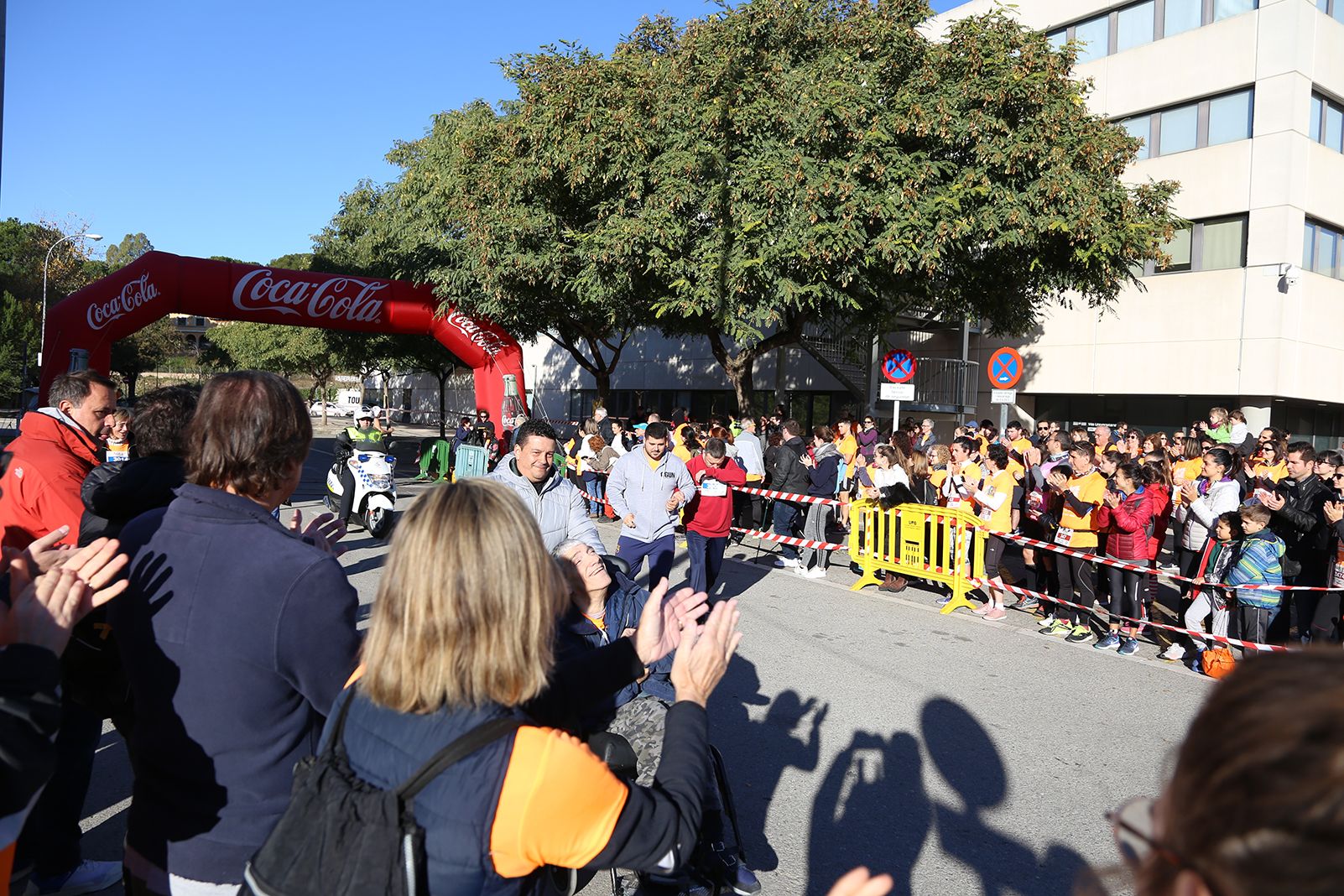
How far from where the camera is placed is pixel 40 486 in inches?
147

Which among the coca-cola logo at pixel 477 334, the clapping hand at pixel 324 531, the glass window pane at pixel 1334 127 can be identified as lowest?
the clapping hand at pixel 324 531

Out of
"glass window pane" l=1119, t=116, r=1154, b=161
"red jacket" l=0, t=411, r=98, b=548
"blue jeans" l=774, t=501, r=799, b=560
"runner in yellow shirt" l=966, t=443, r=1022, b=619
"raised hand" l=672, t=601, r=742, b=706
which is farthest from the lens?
"glass window pane" l=1119, t=116, r=1154, b=161

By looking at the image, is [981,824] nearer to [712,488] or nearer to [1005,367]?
[712,488]

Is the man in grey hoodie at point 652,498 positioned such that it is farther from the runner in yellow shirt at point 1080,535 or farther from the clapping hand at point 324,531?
the clapping hand at point 324,531

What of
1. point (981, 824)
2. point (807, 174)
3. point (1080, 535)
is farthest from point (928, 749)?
point (807, 174)

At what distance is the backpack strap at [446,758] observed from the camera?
155 centimetres

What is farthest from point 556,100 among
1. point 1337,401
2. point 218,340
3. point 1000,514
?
point 218,340

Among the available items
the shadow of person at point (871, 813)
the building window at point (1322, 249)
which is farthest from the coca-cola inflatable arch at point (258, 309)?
the building window at point (1322, 249)

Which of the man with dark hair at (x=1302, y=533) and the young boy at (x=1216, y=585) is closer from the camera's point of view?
the young boy at (x=1216, y=585)

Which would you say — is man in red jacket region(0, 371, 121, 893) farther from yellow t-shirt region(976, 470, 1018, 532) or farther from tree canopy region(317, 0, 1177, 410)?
tree canopy region(317, 0, 1177, 410)

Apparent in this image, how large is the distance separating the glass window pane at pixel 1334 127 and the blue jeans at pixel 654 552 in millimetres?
21134

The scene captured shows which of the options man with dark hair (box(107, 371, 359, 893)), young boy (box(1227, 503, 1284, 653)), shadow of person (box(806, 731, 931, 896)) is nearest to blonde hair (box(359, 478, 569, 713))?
man with dark hair (box(107, 371, 359, 893))

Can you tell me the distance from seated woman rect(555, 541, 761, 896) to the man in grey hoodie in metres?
3.34

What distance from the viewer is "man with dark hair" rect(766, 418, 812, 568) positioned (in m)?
11.7
